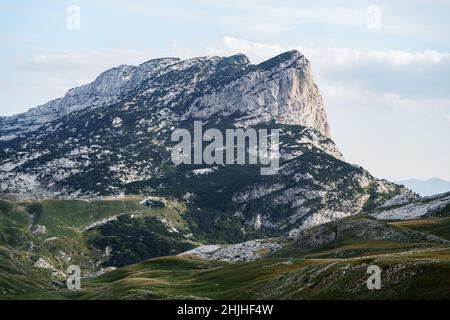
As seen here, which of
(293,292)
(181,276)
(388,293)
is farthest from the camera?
(181,276)

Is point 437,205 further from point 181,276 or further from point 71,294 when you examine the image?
point 71,294

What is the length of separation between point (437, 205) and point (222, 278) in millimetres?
97509

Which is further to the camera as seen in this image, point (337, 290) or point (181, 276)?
point (181, 276)

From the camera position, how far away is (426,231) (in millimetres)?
150125

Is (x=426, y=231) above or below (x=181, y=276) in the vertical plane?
above

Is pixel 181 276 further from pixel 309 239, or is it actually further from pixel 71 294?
pixel 309 239

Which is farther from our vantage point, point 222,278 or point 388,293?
point 222,278

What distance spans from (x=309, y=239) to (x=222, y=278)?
6941cm
